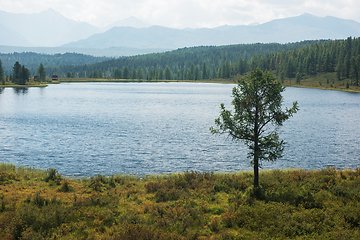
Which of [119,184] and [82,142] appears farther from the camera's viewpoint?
[82,142]

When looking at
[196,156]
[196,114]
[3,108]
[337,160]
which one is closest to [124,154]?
[196,156]

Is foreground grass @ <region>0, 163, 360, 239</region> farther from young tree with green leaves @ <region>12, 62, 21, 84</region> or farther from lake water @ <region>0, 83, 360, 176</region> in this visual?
young tree with green leaves @ <region>12, 62, 21, 84</region>

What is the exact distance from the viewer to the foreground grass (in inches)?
542

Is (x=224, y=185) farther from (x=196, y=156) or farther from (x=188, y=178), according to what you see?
(x=196, y=156)

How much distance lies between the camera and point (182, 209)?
16.6m

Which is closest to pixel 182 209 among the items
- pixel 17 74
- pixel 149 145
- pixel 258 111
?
pixel 258 111

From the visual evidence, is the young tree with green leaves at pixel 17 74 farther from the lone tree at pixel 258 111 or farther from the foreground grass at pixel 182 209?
the lone tree at pixel 258 111

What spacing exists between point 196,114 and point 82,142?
4016cm

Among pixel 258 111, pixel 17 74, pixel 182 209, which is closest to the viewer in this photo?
pixel 182 209

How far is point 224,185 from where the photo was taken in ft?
76.1

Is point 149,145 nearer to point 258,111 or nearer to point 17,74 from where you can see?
point 258,111

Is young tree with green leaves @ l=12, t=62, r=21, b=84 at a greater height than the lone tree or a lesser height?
greater

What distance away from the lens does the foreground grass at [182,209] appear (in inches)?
542

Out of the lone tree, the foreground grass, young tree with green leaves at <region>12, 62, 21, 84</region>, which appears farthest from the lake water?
young tree with green leaves at <region>12, 62, 21, 84</region>
